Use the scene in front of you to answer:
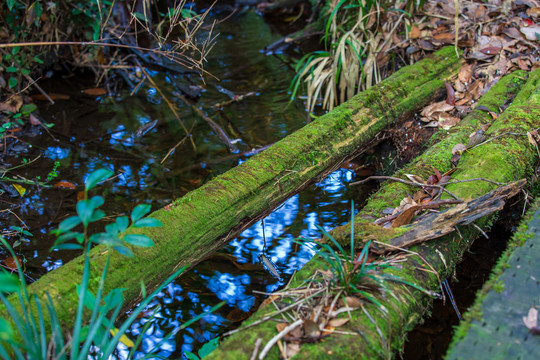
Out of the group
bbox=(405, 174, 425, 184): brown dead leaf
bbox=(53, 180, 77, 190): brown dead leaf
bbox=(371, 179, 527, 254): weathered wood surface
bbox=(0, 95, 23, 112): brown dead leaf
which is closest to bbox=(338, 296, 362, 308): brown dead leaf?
bbox=(371, 179, 527, 254): weathered wood surface

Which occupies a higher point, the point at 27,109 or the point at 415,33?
the point at 415,33

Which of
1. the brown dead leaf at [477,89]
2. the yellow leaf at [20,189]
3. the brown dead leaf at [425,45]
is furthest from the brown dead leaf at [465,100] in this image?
the yellow leaf at [20,189]

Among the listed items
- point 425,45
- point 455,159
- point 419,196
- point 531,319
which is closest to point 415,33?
point 425,45

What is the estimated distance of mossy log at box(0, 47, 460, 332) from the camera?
5.72 feet

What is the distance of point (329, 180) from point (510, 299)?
84.8 inches

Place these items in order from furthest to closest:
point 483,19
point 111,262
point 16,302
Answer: point 483,19, point 111,262, point 16,302

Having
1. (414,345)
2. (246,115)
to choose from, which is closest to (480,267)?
(414,345)

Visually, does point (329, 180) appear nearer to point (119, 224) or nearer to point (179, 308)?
point (179, 308)

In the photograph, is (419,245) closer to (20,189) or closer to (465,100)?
(465,100)

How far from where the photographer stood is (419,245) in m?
1.81

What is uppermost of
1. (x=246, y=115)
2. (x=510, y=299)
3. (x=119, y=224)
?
(x=119, y=224)

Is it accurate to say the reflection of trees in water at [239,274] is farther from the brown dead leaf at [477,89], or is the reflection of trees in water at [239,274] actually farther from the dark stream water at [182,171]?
the brown dead leaf at [477,89]

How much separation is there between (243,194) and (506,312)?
48.1 inches

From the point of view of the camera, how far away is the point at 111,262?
68.7 inches
